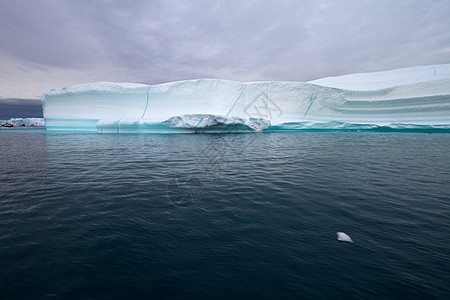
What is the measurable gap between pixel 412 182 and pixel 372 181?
94cm

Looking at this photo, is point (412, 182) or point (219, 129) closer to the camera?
point (412, 182)

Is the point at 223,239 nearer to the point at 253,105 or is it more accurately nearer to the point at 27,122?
the point at 253,105

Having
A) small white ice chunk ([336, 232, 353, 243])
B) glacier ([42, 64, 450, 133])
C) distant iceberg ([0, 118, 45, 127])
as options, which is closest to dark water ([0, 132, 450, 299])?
small white ice chunk ([336, 232, 353, 243])

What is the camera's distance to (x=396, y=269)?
225cm

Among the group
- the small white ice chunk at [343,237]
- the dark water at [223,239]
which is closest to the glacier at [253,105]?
the dark water at [223,239]

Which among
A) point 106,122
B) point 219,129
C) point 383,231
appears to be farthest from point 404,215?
point 106,122

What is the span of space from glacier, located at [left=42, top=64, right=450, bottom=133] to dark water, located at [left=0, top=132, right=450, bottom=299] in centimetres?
1767

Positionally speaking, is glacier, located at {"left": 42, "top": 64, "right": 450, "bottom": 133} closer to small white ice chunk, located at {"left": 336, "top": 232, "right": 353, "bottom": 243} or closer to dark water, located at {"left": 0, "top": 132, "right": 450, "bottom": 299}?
dark water, located at {"left": 0, "top": 132, "right": 450, "bottom": 299}

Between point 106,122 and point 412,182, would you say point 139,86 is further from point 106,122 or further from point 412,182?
point 412,182

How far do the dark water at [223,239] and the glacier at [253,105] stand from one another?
17.7 metres

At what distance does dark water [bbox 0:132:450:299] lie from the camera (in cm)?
205

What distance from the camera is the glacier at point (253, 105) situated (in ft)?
76.2

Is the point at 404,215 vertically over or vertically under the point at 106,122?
under

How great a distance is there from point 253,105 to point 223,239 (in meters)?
26.5
